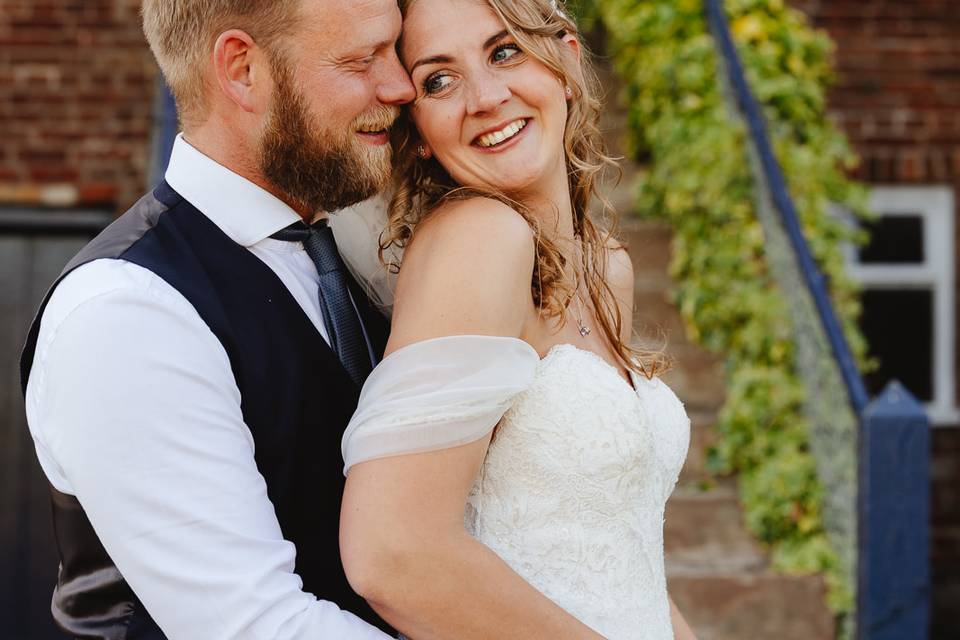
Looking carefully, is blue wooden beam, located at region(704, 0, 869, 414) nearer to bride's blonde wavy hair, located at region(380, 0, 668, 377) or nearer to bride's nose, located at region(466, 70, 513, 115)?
bride's blonde wavy hair, located at region(380, 0, 668, 377)

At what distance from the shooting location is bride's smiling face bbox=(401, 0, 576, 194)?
2172 mm

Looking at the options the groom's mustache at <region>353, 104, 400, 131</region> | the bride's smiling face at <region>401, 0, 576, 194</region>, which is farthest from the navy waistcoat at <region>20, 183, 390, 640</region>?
the bride's smiling face at <region>401, 0, 576, 194</region>

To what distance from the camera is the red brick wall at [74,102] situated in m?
6.14

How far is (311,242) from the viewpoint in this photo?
2123 millimetres

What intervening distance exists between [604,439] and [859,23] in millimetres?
5510

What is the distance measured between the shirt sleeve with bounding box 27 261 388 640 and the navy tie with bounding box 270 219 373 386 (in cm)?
33

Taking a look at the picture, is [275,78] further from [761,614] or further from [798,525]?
[798,525]

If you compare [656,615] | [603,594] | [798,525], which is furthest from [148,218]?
[798,525]

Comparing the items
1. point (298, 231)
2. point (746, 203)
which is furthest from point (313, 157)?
point (746, 203)

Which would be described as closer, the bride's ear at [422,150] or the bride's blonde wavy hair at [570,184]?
the bride's blonde wavy hair at [570,184]

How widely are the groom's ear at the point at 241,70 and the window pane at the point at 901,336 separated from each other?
5.56 m

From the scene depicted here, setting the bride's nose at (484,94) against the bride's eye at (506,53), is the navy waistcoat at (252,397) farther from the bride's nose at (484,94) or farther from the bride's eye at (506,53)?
the bride's eye at (506,53)

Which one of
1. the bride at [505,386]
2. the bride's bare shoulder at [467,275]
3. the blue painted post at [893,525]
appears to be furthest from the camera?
the blue painted post at [893,525]

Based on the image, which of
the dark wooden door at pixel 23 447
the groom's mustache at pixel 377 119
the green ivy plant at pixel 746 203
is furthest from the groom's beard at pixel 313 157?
the dark wooden door at pixel 23 447
